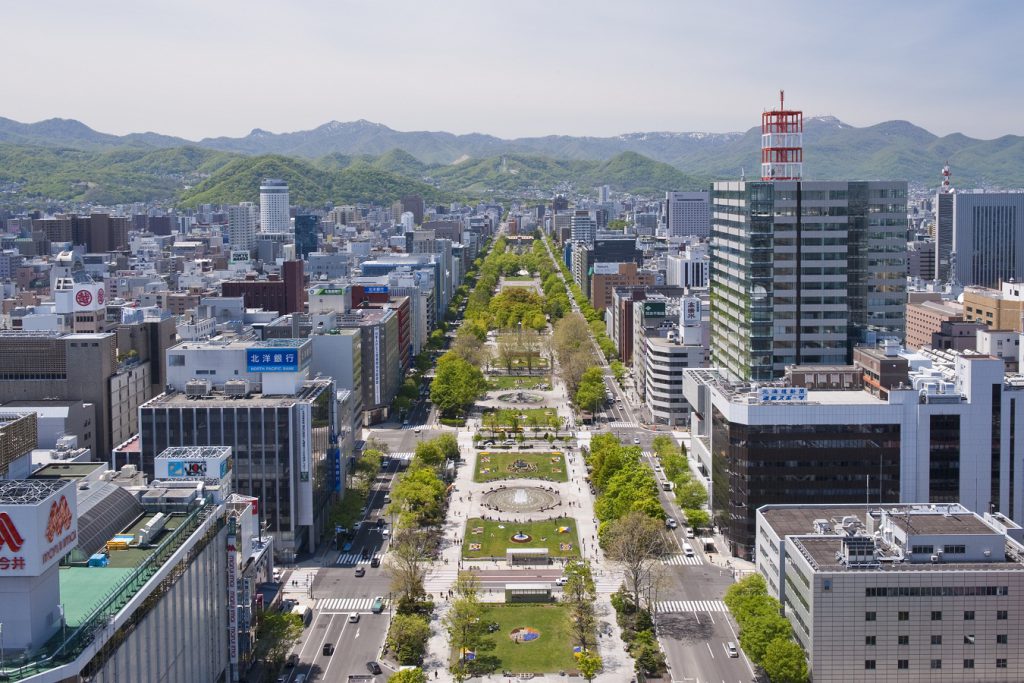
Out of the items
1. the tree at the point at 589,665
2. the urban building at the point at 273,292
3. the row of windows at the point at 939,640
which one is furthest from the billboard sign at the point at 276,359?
the urban building at the point at 273,292

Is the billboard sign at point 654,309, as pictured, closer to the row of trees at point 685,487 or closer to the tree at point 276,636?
the row of trees at point 685,487

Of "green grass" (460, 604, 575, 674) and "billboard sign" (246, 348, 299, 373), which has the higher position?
"billboard sign" (246, 348, 299, 373)

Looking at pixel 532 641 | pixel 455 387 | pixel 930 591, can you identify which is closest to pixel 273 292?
pixel 455 387

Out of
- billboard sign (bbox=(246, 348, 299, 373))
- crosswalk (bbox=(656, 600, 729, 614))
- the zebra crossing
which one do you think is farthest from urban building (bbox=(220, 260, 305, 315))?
crosswalk (bbox=(656, 600, 729, 614))

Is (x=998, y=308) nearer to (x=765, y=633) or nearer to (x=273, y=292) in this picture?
(x=765, y=633)

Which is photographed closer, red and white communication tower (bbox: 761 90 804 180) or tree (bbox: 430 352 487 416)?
red and white communication tower (bbox: 761 90 804 180)

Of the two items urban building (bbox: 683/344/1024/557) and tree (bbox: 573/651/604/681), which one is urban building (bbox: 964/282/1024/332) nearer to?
urban building (bbox: 683/344/1024/557)

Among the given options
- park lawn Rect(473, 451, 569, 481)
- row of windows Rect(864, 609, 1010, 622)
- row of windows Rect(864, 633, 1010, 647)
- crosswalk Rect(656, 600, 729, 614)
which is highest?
row of windows Rect(864, 609, 1010, 622)
